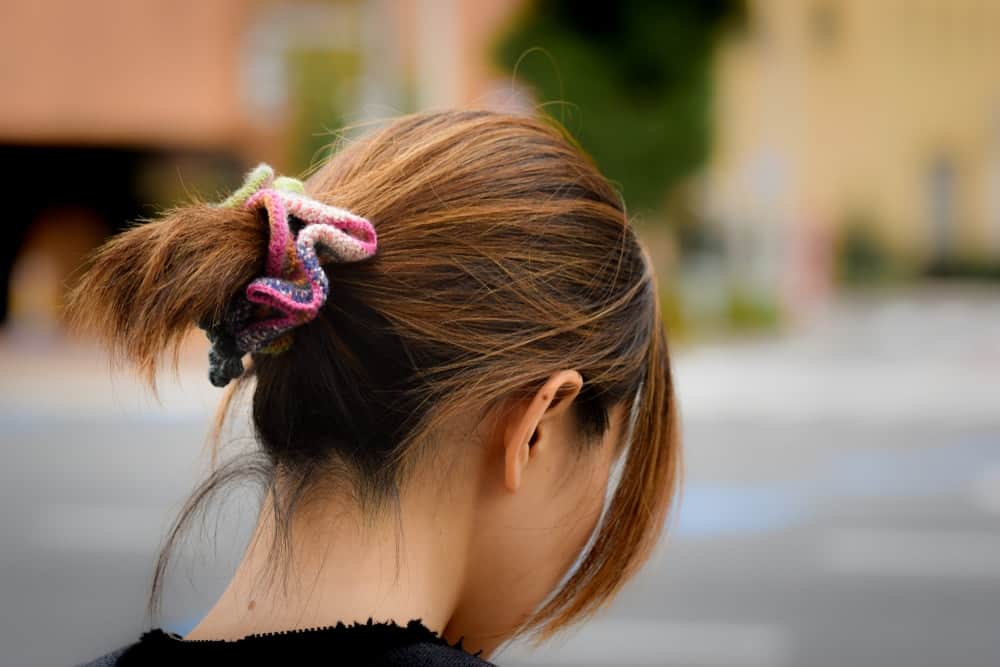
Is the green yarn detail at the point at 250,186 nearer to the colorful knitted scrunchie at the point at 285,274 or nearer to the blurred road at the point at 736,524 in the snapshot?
the colorful knitted scrunchie at the point at 285,274

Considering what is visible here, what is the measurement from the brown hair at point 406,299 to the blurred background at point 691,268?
14 centimetres

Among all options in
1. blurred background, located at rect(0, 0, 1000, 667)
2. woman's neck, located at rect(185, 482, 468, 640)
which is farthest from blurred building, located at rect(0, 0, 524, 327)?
woman's neck, located at rect(185, 482, 468, 640)

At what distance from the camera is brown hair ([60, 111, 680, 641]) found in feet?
3.43

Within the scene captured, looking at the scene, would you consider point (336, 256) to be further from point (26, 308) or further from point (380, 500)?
point (26, 308)

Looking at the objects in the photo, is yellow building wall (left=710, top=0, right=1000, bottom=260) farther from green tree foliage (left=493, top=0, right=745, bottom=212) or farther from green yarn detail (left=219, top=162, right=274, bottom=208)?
green yarn detail (left=219, top=162, right=274, bottom=208)

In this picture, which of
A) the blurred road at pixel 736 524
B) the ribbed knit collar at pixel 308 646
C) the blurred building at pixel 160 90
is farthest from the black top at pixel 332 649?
the blurred building at pixel 160 90

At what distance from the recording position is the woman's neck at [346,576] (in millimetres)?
1059

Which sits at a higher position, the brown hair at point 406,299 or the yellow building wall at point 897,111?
the brown hair at point 406,299

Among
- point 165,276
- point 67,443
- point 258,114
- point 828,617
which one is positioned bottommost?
point 67,443

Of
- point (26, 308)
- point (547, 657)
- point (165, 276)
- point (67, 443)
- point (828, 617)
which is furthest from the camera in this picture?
point (26, 308)

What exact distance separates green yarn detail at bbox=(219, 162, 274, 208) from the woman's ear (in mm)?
322

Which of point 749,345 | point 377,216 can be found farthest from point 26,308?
point 377,216

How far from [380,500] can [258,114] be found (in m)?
15.0

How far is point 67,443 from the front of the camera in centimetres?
860
